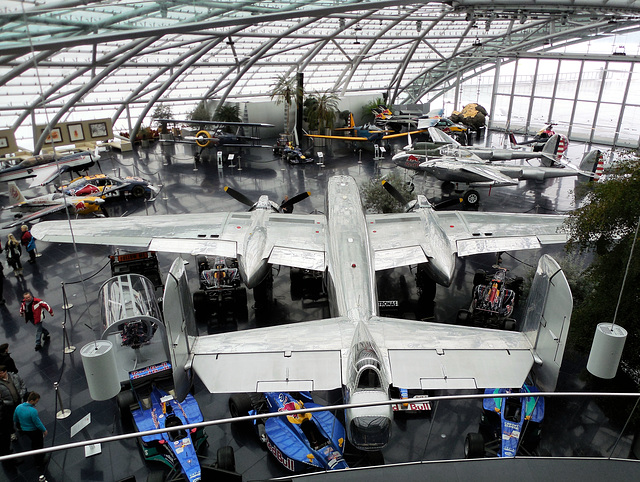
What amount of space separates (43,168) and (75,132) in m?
7.29

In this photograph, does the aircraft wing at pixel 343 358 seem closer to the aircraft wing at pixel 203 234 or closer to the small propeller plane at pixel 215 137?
the aircraft wing at pixel 203 234

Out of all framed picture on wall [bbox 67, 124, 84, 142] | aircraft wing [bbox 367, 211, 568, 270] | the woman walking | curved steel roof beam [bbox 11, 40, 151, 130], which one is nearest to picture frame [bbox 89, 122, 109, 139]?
framed picture on wall [bbox 67, 124, 84, 142]

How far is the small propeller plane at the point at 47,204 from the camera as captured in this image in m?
22.2

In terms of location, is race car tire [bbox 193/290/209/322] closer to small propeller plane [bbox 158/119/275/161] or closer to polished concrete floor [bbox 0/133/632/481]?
polished concrete floor [bbox 0/133/632/481]

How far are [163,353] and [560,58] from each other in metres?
43.5

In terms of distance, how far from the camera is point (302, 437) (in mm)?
9031

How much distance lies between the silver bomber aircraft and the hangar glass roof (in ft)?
22.5

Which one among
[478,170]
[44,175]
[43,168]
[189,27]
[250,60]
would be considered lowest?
[44,175]

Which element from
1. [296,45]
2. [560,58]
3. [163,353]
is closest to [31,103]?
[296,45]

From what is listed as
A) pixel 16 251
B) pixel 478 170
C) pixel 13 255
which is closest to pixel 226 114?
pixel 478 170

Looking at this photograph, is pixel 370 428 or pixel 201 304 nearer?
pixel 370 428

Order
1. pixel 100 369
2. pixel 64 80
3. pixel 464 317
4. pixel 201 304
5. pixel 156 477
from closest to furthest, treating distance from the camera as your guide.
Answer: pixel 100 369
pixel 156 477
pixel 464 317
pixel 201 304
pixel 64 80

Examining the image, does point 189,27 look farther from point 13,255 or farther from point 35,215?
point 13,255

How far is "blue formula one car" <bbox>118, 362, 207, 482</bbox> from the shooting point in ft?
28.6
